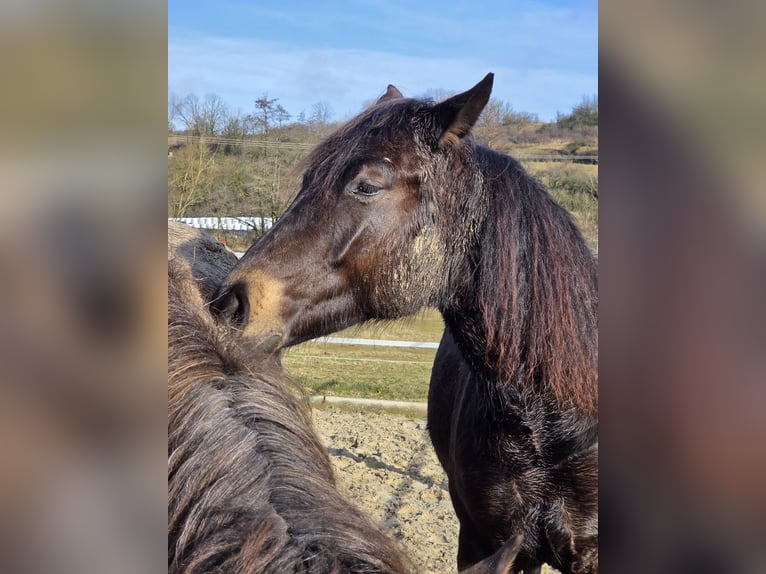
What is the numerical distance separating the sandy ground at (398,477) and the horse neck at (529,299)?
1612 mm

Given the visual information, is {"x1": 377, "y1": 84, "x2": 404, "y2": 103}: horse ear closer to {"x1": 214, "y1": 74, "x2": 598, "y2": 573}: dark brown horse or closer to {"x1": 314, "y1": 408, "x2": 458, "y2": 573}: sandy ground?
{"x1": 214, "y1": 74, "x2": 598, "y2": 573}: dark brown horse

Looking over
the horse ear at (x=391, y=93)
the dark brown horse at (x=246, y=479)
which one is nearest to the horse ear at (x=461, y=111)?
the horse ear at (x=391, y=93)

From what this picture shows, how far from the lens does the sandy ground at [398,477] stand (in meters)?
3.92

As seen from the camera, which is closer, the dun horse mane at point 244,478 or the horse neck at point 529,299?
the dun horse mane at point 244,478

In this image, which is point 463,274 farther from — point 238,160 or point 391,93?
point 238,160

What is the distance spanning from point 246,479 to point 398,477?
3915 mm

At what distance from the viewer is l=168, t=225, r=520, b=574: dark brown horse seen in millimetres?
929

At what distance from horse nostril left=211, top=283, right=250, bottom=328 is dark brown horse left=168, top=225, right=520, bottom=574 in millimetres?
296

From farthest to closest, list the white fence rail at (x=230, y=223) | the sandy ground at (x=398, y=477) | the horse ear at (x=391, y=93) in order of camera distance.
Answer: the white fence rail at (x=230, y=223), the sandy ground at (x=398, y=477), the horse ear at (x=391, y=93)

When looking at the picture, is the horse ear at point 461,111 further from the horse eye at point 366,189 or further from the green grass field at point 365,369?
the green grass field at point 365,369

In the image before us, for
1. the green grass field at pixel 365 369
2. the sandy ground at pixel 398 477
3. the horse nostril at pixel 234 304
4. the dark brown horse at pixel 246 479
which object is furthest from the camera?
the green grass field at pixel 365 369
